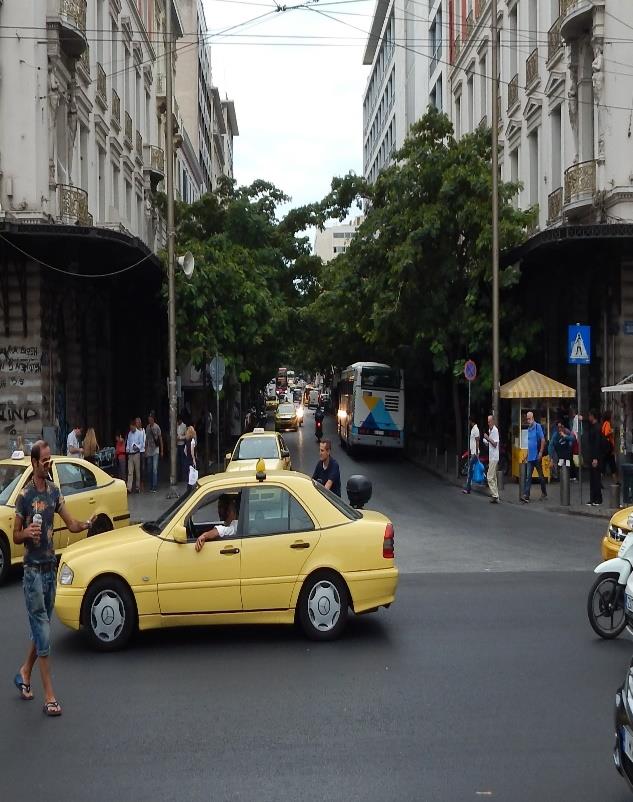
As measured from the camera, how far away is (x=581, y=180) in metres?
25.9

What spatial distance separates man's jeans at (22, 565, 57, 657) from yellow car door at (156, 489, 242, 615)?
1.78 meters

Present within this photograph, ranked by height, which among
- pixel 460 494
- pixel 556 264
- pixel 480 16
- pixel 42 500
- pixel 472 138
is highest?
pixel 480 16

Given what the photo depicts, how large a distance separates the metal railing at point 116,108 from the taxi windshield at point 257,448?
1395 centimetres

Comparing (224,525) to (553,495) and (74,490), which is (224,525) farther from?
(553,495)

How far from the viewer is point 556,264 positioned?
28422 millimetres

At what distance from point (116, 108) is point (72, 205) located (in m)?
9.20

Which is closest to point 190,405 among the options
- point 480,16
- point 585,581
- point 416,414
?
point 416,414

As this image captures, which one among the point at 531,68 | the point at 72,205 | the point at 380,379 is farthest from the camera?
the point at 380,379

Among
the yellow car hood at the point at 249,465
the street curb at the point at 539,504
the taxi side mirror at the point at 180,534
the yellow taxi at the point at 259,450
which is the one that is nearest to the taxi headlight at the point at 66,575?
the taxi side mirror at the point at 180,534

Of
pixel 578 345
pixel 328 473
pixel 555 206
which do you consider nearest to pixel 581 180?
pixel 555 206

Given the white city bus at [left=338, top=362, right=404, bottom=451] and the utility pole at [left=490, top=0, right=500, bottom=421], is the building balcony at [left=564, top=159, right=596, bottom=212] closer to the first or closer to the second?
the utility pole at [left=490, top=0, right=500, bottom=421]

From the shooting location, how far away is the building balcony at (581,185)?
2561 centimetres

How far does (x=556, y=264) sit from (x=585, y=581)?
57.4 ft

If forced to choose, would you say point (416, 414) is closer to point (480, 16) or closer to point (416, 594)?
point (480, 16)
